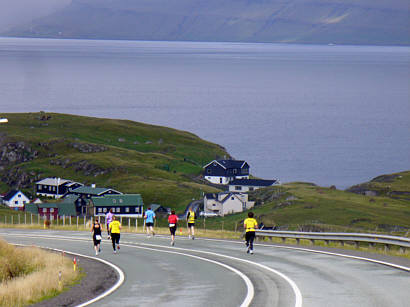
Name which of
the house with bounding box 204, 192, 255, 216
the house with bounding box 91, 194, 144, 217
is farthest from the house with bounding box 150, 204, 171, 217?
the house with bounding box 204, 192, 255, 216

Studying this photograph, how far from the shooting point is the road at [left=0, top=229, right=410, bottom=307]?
17.8 metres

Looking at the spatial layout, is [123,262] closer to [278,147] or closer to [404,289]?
[404,289]

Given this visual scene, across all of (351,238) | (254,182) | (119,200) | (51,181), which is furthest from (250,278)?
(254,182)

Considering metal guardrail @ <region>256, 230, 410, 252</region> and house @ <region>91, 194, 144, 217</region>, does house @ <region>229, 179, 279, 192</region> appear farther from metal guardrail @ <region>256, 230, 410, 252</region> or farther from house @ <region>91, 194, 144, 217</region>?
metal guardrail @ <region>256, 230, 410, 252</region>

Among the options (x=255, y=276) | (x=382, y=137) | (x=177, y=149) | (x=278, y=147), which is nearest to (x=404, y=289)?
(x=255, y=276)

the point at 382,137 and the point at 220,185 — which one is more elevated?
the point at 382,137

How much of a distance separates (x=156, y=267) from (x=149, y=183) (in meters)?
87.5

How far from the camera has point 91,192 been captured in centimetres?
10669

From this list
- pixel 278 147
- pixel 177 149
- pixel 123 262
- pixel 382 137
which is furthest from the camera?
pixel 382 137

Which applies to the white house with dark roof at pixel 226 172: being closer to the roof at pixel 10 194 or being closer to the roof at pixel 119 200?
the roof at pixel 119 200

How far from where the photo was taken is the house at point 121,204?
101 m

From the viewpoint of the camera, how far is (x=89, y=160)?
127 m

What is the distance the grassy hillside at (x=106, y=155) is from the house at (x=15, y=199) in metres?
5.13

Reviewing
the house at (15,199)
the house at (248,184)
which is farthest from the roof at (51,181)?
the house at (248,184)
